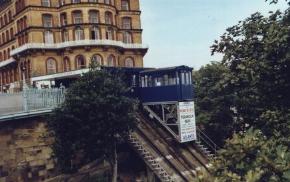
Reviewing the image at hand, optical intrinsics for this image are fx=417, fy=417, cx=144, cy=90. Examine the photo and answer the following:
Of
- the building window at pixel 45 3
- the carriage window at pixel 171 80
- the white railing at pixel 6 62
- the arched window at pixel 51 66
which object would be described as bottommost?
the carriage window at pixel 171 80

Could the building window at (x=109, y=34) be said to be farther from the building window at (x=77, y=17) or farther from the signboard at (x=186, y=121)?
the signboard at (x=186, y=121)

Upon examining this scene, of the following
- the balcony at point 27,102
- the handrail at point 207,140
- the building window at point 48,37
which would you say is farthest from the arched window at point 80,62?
the balcony at point 27,102

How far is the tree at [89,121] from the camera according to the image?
1029 inches

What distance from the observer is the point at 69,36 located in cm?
5434

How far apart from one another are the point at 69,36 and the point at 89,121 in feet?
99.1

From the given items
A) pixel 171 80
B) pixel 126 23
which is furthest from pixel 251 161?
pixel 126 23

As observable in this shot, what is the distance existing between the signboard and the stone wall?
10405mm

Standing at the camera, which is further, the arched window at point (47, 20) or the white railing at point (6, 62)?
the white railing at point (6, 62)

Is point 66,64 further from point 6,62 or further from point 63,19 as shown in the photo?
point 6,62

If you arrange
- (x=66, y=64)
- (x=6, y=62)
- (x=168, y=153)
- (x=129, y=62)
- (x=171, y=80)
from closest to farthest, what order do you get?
(x=168, y=153)
(x=171, y=80)
(x=66, y=64)
(x=129, y=62)
(x=6, y=62)

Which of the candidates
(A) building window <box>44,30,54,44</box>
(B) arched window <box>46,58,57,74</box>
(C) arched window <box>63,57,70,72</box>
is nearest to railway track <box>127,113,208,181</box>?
(C) arched window <box>63,57,70,72</box>

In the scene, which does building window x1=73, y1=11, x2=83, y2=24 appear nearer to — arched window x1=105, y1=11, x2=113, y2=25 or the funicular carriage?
arched window x1=105, y1=11, x2=113, y2=25

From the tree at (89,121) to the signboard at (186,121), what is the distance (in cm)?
747

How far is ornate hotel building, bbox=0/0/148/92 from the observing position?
53.5m
